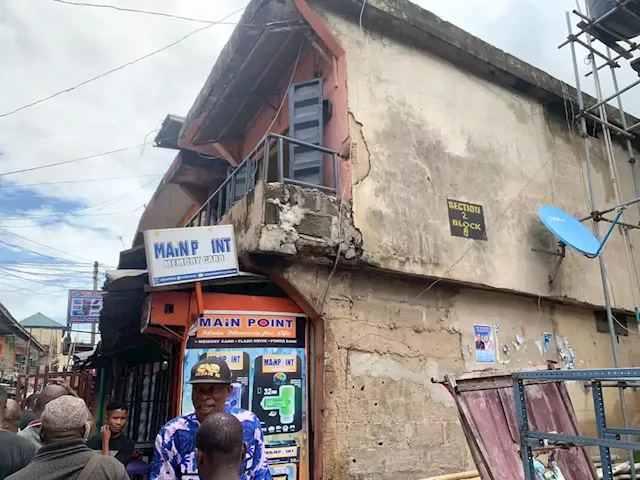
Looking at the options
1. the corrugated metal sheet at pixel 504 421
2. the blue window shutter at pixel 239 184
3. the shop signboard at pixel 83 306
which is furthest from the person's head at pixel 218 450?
the shop signboard at pixel 83 306

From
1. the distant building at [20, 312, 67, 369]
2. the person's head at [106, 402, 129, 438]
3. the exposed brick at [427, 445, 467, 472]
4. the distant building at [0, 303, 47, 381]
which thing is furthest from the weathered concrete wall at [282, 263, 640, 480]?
the distant building at [20, 312, 67, 369]

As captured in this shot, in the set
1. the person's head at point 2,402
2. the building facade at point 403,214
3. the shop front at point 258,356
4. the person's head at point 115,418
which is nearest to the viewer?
the person's head at point 2,402

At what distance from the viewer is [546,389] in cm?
355

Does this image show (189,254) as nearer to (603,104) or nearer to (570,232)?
(570,232)

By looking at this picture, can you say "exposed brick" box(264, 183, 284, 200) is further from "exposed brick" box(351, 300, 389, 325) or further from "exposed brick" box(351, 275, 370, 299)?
"exposed brick" box(351, 300, 389, 325)

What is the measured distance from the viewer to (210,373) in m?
2.89

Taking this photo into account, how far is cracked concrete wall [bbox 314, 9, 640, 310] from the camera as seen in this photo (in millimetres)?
5691

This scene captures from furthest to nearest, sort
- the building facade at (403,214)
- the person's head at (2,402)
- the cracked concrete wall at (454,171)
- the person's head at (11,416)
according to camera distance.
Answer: the cracked concrete wall at (454,171)
the building facade at (403,214)
the person's head at (11,416)
the person's head at (2,402)

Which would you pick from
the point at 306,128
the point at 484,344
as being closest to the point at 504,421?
the point at 484,344

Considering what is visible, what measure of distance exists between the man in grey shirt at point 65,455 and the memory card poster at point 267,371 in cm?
239

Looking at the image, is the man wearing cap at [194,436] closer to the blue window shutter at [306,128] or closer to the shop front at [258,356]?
the shop front at [258,356]

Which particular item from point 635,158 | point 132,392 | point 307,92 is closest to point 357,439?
point 307,92

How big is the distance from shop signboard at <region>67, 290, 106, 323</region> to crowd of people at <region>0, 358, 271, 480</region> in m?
14.0

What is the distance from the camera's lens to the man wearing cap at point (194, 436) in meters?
2.76
